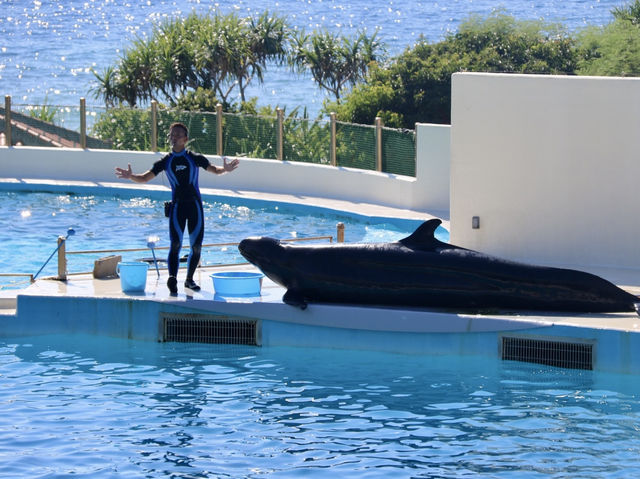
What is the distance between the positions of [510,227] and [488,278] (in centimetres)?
217

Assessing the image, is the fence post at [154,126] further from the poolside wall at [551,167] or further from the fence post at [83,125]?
the poolside wall at [551,167]

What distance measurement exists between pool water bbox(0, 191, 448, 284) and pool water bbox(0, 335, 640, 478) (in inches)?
167

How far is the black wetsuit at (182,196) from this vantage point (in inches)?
383

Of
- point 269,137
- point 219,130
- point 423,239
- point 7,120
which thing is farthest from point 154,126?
point 423,239

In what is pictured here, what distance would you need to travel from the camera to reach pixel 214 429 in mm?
7691

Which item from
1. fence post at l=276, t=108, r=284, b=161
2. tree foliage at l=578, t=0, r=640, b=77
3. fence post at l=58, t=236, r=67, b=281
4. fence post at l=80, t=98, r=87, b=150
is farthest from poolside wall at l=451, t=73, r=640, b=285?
tree foliage at l=578, t=0, r=640, b=77

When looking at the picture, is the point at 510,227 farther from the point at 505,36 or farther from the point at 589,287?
the point at 505,36

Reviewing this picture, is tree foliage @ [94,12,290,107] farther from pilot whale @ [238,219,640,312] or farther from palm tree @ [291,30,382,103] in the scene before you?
pilot whale @ [238,219,640,312]

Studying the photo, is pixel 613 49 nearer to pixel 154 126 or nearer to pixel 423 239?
pixel 154 126

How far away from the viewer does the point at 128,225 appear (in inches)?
634

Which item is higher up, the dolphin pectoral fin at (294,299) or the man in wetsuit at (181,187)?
the man in wetsuit at (181,187)

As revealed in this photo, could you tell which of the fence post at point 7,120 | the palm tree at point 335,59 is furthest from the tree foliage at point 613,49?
the fence post at point 7,120

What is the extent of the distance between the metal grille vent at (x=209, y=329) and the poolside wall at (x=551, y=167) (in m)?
2.98

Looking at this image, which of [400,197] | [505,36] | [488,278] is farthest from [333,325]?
[505,36]
